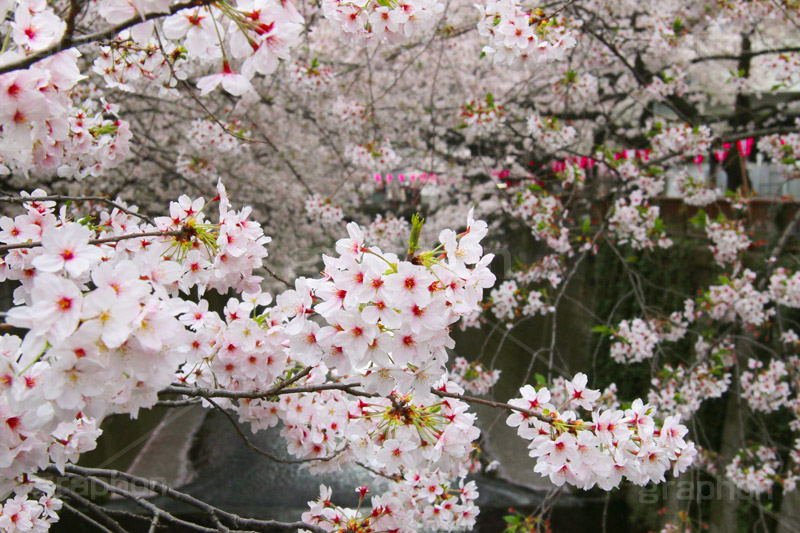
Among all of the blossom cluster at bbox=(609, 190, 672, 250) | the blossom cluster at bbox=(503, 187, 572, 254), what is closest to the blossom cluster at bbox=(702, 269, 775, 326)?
the blossom cluster at bbox=(609, 190, 672, 250)

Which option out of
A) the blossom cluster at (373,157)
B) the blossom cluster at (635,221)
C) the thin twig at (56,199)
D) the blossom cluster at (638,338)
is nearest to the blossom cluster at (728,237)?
the blossom cluster at (635,221)

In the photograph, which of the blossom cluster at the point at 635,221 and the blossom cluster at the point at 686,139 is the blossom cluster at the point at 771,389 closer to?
the blossom cluster at the point at 635,221

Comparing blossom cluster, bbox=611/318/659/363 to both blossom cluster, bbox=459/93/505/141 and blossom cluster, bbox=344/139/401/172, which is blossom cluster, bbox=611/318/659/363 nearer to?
blossom cluster, bbox=459/93/505/141

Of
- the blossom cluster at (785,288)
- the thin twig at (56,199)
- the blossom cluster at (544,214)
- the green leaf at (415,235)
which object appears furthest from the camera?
the blossom cluster at (544,214)

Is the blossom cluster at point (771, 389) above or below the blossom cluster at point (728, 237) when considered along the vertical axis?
below

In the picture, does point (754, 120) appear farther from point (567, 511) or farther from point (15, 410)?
point (15, 410)

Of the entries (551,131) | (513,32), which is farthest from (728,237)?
(513,32)

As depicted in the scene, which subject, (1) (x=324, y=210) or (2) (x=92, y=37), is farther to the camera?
(1) (x=324, y=210)

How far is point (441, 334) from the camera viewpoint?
3.63ft

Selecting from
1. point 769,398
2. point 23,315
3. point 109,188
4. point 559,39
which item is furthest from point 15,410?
point 109,188

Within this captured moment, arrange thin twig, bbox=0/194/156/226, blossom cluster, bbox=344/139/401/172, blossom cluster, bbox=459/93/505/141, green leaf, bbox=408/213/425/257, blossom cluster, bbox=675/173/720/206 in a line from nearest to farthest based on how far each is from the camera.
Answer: green leaf, bbox=408/213/425/257
thin twig, bbox=0/194/156/226
blossom cluster, bbox=459/93/505/141
blossom cluster, bbox=344/139/401/172
blossom cluster, bbox=675/173/720/206

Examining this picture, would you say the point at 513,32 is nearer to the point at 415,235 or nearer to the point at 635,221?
the point at 415,235

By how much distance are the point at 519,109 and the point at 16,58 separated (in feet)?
23.0

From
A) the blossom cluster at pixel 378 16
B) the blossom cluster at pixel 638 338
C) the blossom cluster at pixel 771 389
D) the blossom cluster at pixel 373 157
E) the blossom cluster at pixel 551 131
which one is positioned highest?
the blossom cluster at pixel 551 131
